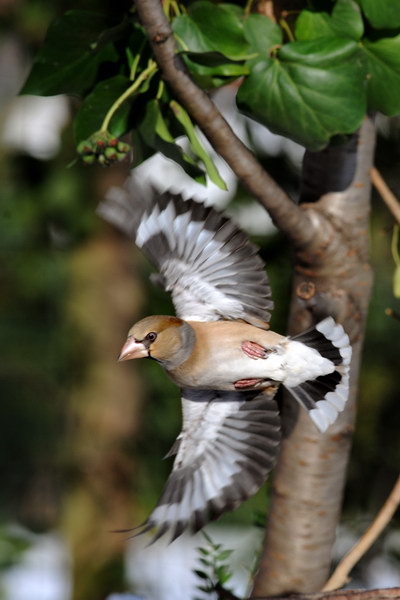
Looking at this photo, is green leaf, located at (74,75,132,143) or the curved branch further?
green leaf, located at (74,75,132,143)

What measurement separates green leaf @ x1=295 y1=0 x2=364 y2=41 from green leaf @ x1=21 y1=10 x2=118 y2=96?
194 mm

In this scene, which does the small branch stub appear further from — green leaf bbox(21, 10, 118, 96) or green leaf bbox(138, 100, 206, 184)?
green leaf bbox(21, 10, 118, 96)

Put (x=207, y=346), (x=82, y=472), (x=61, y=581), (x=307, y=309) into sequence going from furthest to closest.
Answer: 1. (x=61, y=581)
2. (x=82, y=472)
3. (x=307, y=309)
4. (x=207, y=346)

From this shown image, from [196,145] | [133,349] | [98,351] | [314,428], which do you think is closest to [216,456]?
[314,428]

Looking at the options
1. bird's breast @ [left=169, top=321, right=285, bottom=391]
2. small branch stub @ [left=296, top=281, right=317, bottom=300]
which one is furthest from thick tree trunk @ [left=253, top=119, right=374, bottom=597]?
bird's breast @ [left=169, top=321, right=285, bottom=391]

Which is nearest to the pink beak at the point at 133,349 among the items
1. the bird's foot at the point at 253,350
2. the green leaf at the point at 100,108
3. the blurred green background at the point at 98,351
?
the bird's foot at the point at 253,350

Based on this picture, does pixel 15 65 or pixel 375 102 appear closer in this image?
pixel 375 102

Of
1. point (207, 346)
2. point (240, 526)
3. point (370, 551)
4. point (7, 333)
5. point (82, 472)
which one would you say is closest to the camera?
point (207, 346)

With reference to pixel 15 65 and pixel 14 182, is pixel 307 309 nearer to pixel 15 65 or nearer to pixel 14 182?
pixel 14 182

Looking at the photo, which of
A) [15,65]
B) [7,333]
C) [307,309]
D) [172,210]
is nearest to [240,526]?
[307,309]

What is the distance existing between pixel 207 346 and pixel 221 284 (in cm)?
9

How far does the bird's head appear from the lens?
2.45 feet

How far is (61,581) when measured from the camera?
9.58 feet

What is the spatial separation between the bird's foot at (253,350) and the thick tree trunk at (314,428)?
0.11 m
